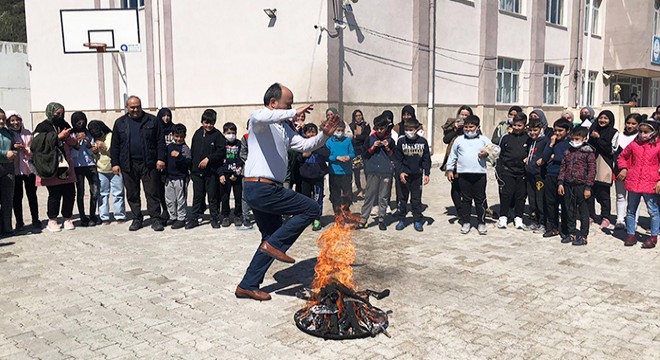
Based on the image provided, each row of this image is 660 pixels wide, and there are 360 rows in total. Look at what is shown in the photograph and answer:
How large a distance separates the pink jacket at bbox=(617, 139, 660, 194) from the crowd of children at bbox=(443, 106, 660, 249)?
1 centimetres

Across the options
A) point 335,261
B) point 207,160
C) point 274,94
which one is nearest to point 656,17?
point 207,160

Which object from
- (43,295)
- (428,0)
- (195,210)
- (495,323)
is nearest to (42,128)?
(195,210)

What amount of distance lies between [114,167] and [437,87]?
1484cm

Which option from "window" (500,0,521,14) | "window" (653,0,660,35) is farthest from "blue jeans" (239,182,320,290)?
"window" (653,0,660,35)

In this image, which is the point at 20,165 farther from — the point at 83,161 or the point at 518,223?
the point at 518,223

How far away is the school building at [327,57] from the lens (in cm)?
1670

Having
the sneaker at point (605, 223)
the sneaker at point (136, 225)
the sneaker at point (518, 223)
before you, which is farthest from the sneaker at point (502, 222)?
the sneaker at point (136, 225)

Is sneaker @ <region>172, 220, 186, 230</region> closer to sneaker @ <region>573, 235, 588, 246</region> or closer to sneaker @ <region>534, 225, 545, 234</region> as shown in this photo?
sneaker @ <region>534, 225, 545, 234</region>

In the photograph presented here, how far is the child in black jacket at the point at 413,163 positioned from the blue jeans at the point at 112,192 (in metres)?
4.60

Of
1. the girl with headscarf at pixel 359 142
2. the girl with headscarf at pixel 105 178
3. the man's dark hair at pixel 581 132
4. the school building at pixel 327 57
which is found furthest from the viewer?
the school building at pixel 327 57

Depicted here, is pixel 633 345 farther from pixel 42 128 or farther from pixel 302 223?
pixel 42 128

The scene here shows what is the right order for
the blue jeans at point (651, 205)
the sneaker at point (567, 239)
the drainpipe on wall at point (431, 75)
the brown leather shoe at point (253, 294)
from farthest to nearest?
the drainpipe on wall at point (431, 75), the sneaker at point (567, 239), the blue jeans at point (651, 205), the brown leather shoe at point (253, 294)

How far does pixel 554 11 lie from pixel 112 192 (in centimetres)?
2444

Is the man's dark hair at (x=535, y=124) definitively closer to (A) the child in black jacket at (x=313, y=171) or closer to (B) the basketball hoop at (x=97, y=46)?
(A) the child in black jacket at (x=313, y=171)
